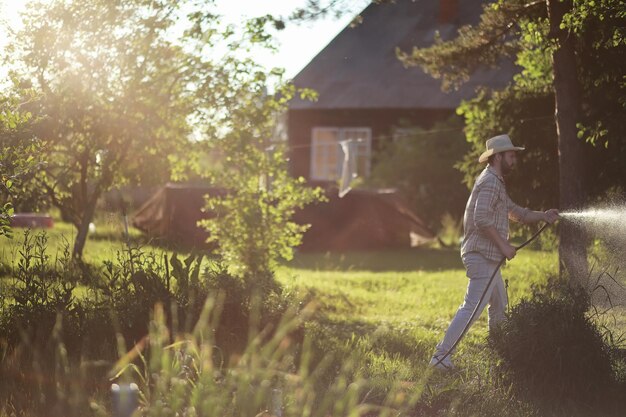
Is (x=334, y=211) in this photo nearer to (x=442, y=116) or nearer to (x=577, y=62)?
(x=577, y=62)

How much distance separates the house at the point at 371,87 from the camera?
101 feet

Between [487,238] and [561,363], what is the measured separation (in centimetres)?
154

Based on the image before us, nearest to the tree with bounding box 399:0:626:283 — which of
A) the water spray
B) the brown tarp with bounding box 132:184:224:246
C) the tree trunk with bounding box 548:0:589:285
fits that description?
the tree trunk with bounding box 548:0:589:285

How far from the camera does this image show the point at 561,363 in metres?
7.01

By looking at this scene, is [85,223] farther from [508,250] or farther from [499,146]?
[508,250]

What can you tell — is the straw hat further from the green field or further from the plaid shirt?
the green field

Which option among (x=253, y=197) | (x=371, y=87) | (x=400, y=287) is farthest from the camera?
(x=371, y=87)

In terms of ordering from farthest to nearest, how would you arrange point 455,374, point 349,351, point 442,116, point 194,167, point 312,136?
1. point 312,136
2. point 442,116
3. point 194,167
4. point 349,351
5. point 455,374

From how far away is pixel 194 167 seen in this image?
13.6m

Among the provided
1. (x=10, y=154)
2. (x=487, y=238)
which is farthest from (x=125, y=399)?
(x=487, y=238)

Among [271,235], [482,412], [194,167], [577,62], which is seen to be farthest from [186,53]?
[482,412]

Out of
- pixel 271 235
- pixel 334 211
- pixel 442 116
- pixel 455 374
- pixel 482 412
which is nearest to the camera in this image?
pixel 482 412

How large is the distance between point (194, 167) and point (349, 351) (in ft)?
18.2

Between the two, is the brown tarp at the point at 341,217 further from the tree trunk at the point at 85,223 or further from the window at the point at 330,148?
the window at the point at 330,148
